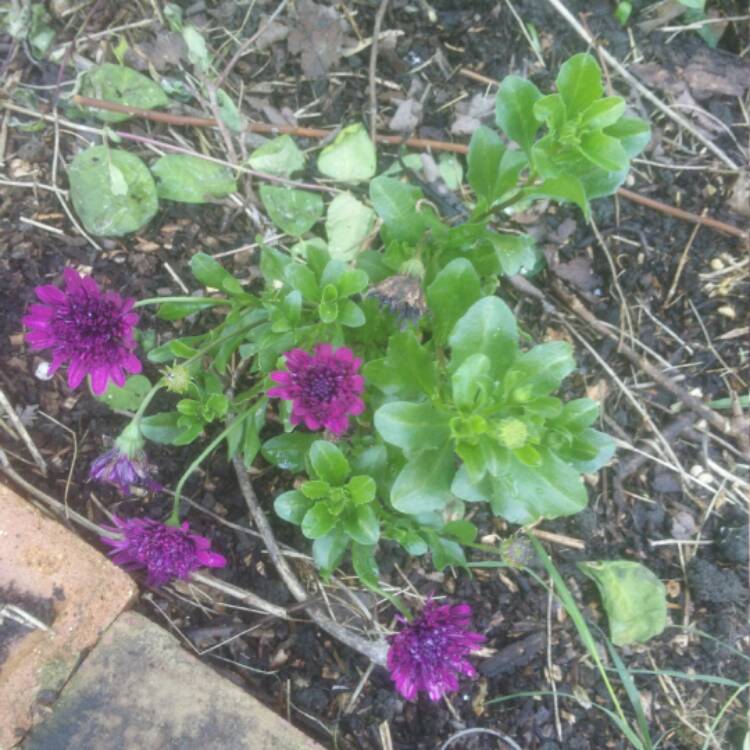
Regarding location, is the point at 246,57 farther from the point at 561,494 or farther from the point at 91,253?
the point at 561,494

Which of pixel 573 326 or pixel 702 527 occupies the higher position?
pixel 573 326

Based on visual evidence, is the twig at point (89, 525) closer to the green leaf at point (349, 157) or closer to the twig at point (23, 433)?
the twig at point (23, 433)

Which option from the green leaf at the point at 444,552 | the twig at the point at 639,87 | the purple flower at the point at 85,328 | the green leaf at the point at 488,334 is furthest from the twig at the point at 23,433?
the twig at the point at 639,87

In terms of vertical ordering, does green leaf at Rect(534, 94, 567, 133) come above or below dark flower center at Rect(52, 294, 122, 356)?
above

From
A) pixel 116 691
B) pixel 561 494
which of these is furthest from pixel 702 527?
pixel 116 691

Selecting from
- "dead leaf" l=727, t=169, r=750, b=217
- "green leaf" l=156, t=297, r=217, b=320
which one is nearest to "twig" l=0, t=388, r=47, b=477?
"green leaf" l=156, t=297, r=217, b=320

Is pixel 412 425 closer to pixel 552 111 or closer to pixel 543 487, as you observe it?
pixel 543 487

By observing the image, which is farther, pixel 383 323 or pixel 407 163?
pixel 407 163

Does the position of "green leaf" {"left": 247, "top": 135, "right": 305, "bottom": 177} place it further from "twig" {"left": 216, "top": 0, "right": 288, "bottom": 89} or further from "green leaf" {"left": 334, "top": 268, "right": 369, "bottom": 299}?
"green leaf" {"left": 334, "top": 268, "right": 369, "bottom": 299}
